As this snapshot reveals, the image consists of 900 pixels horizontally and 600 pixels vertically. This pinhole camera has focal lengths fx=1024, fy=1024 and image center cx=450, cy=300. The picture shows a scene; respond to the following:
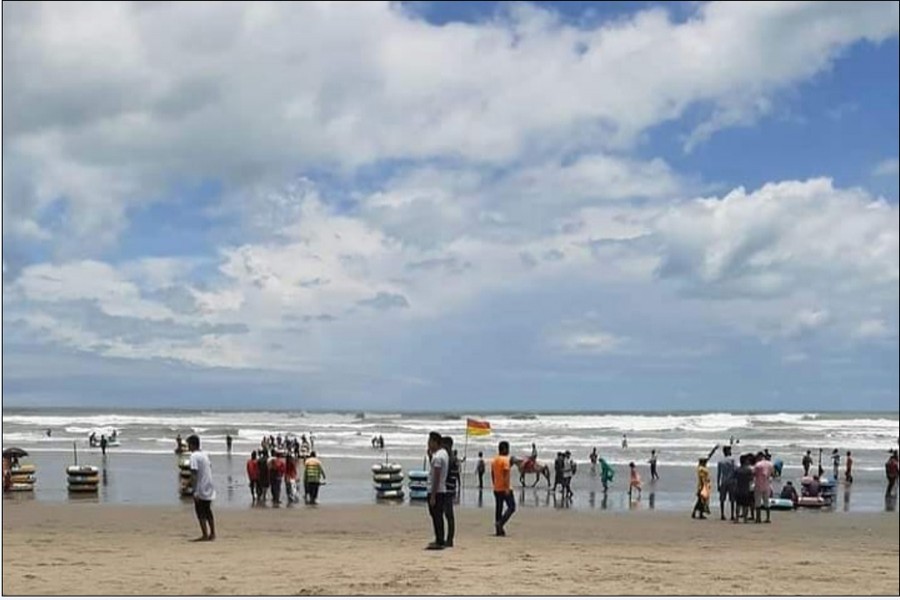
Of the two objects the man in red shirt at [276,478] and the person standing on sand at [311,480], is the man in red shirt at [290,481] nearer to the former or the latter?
the man in red shirt at [276,478]

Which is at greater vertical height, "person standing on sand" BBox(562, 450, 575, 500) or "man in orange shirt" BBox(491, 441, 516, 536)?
"man in orange shirt" BBox(491, 441, 516, 536)

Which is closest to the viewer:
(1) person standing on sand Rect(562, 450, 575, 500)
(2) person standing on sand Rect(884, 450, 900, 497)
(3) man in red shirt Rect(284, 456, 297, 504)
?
(3) man in red shirt Rect(284, 456, 297, 504)

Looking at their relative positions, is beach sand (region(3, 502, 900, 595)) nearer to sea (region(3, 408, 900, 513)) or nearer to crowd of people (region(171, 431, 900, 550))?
crowd of people (region(171, 431, 900, 550))

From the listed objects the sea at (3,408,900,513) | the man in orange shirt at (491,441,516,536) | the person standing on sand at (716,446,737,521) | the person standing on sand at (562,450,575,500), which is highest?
the man in orange shirt at (491,441,516,536)

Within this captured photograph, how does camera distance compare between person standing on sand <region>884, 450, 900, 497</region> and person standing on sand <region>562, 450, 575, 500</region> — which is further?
person standing on sand <region>884, 450, 900, 497</region>

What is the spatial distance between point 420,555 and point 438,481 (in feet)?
3.46

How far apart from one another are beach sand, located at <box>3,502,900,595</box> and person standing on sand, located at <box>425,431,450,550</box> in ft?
1.75

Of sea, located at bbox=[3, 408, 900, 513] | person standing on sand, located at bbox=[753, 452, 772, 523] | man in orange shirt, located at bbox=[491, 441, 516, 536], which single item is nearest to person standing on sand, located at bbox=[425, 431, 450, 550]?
man in orange shirt, located at bbox=[491, 441, 516, 536]

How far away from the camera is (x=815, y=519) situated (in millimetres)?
23859

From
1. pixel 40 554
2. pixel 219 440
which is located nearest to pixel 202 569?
pixel 40 554

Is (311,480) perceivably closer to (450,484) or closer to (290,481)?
(290,481)

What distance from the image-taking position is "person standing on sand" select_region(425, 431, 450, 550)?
14570mm

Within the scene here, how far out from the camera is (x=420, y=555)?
47.1ft

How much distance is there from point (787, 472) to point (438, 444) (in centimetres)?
3132
